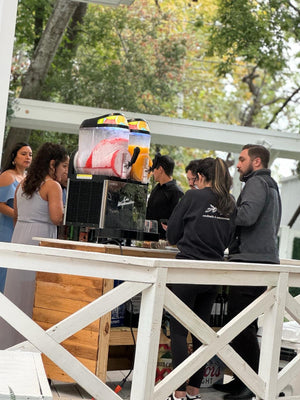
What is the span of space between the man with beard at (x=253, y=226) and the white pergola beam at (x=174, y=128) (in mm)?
6265

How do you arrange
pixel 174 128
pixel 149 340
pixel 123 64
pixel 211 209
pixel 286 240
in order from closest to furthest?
1. pixel 149 340
2. pixel 211 209
3. pixel 174 128
4. pixel 286 240
5. pixel 123 64

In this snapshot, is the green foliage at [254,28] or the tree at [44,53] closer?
the tree at [44,53]

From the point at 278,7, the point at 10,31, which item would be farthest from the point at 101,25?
the point at 10,31

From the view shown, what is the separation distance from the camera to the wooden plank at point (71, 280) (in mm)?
4750

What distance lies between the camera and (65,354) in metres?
3.43

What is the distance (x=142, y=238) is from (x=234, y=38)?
34.0ft

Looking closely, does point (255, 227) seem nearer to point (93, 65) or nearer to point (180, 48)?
point (93, 65)

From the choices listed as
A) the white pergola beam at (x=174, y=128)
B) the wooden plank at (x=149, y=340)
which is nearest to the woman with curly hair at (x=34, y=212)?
the wooden plank at (x=149, y=340)

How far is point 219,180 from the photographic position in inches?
186

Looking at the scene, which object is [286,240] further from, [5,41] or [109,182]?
[5,41]

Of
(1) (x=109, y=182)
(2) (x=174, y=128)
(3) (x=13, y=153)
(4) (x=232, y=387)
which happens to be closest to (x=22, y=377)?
(1) (x=109, y=182)

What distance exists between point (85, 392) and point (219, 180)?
171 centimetres

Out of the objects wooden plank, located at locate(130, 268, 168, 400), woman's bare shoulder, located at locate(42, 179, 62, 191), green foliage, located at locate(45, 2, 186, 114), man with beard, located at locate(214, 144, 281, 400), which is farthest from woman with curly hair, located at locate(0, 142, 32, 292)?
A: green foliage, located at locate(45, 2, 186, 114)

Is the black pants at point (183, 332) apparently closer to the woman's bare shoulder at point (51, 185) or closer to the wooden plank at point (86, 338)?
the wooden plank at point (86, 338)
